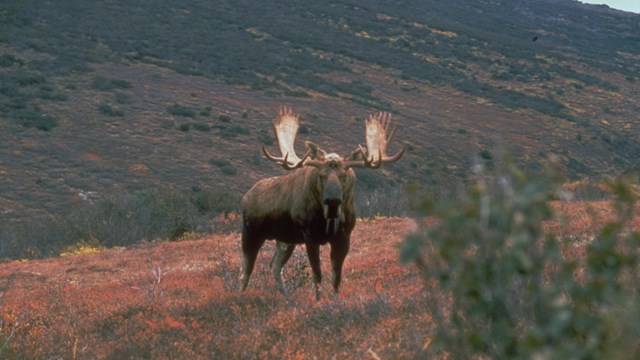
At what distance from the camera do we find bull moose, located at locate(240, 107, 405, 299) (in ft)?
28.3

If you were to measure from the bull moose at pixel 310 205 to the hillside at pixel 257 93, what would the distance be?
17.1 meters

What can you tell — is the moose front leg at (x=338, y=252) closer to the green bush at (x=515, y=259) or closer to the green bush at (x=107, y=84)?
the green bush at (x=515, y=259)

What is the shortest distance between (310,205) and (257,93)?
1502 inches

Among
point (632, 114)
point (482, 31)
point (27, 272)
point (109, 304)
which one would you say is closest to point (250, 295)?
point (109, 304)

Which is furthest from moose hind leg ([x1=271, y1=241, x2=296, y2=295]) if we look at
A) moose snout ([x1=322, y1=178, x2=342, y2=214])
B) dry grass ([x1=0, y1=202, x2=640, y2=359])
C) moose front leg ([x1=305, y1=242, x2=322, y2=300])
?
moose snout ([x1=322, y1=178, x2=342, y2=214])

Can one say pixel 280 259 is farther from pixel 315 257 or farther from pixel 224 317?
pixel 224 317

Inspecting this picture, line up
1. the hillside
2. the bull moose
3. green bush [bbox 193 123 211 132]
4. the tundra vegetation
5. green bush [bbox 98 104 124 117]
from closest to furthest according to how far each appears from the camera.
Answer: the tundra vegetation → the bull moose → the hillside → green bush [bbox 98 104 124 117] → green bush [bbox 193 123 211 132]

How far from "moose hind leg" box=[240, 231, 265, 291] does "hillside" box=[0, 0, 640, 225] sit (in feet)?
55.1

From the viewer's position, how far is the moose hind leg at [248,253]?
10195 mm

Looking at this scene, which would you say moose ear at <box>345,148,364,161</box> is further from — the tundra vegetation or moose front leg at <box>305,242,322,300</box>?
the tundra vegetation

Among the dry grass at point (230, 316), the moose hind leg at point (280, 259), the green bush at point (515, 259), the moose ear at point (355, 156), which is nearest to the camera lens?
the green bush at point (515, 259)

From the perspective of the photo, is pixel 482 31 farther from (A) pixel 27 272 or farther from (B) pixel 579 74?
(A) pixel 27 272

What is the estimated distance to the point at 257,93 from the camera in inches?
1832

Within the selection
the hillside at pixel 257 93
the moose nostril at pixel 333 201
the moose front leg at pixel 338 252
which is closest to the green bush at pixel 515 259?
the moose nostril at pixel 333 201
